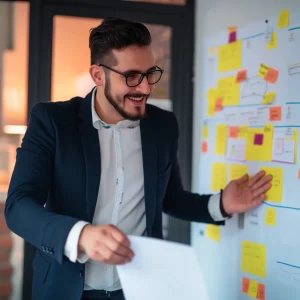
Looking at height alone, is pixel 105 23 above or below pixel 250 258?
above

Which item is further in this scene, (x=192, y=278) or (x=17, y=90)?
(x=17, y=90)

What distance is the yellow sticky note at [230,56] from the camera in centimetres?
189

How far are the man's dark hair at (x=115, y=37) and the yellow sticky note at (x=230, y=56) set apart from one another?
63 centimetres

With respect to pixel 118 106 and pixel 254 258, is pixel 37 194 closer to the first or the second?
pixel 118 106

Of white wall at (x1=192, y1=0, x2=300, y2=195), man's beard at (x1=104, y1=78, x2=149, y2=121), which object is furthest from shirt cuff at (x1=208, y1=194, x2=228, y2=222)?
white wall at (x1=192, y1=0, x2=300, y2=195)

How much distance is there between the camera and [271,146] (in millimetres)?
1664

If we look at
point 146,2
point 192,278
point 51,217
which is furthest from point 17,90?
point 192,278

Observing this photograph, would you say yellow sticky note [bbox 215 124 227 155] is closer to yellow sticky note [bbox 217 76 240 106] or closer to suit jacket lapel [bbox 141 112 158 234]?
yellow sticky note [bbox 217 76 240 106]

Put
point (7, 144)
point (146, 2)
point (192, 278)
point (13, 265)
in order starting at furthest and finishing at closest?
point (7, 144) → point (13, 265) → point (146, 2) → point (192, 278)

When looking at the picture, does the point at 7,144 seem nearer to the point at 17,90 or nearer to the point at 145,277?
the point at 17,90

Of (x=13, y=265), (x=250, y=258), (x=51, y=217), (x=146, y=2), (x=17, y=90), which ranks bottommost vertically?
(x=13, y=265)

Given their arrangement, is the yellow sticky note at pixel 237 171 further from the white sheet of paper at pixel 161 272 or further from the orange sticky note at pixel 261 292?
the white sheet of paper at pixel 161 272

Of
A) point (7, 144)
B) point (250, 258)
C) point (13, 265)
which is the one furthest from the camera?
point (7, 144)

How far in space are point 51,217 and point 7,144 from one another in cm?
194
